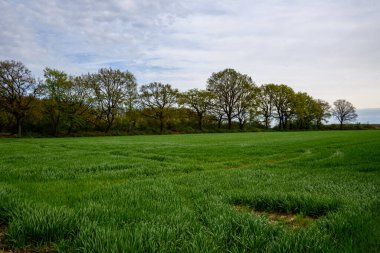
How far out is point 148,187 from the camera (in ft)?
26.2

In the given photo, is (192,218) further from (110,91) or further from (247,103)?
(247,103)

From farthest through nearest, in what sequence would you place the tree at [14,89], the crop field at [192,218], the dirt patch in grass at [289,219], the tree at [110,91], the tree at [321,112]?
the tree at [321,112] → the tree at [110,91] → the tree at [14,89] → the dirt patch in grass at [289,219] → the crop field at [192,218]

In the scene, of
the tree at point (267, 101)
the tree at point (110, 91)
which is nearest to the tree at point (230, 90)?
the tree at point (267, 101)

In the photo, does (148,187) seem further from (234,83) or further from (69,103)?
(234,83)

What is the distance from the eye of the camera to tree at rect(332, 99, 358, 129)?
140250mm

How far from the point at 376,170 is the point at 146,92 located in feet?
257

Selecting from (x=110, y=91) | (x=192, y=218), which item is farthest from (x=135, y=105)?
(x=192, y=218)

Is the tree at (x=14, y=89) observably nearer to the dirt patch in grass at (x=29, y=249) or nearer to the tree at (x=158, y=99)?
the tree at (x=158, y=99)

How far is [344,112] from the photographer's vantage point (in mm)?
140750

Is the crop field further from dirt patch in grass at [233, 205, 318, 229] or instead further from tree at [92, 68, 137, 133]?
tree at [92, 68, 137, 133]

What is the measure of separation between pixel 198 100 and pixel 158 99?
14878 millimetres

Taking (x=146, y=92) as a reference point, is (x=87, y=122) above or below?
below

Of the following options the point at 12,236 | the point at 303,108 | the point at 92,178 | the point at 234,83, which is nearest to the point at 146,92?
the point at 234,83

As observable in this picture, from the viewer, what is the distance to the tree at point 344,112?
140 meters
